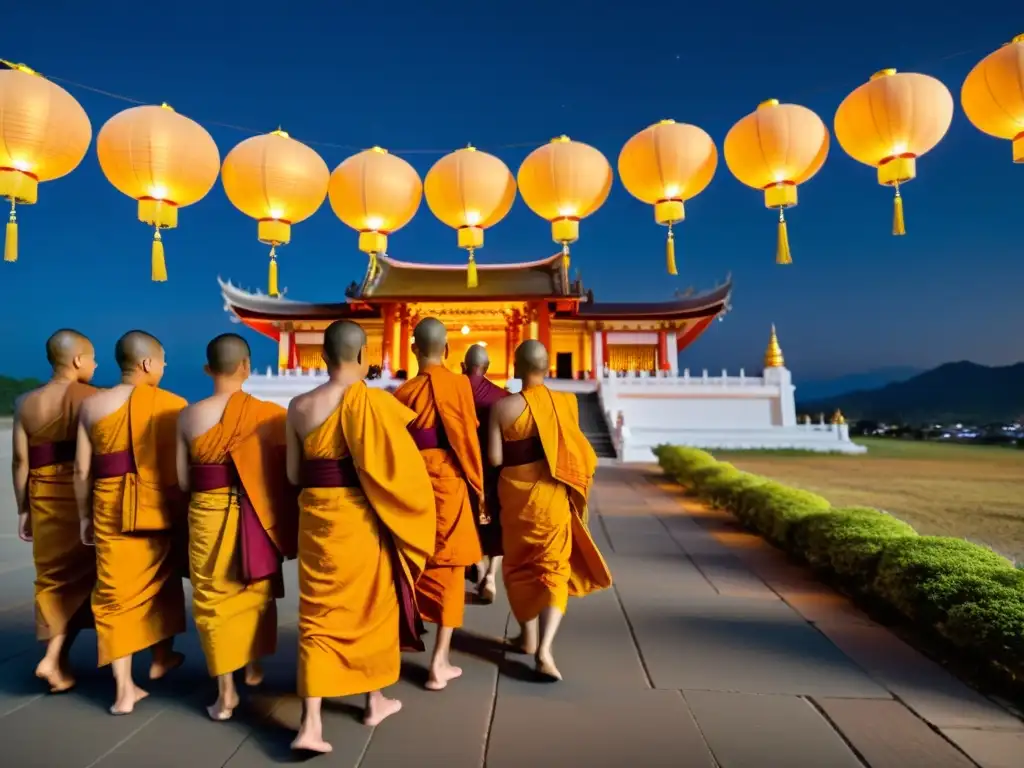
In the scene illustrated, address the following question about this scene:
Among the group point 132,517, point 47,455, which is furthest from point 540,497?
point 47,455

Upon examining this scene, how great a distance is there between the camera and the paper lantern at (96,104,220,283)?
459 cm

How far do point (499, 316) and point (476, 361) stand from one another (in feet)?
76.8

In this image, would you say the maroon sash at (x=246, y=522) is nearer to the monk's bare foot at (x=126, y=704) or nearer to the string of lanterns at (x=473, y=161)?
the monk's bare foot at (x=126, y=704)

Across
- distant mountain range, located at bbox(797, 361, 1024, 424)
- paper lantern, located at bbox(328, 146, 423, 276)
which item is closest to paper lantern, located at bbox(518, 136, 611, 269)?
paper lantern, located at bbox(328, 146, 423, 276)

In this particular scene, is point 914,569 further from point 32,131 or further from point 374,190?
point 32,131

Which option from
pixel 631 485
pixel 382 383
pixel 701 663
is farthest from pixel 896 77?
pixel 382 383

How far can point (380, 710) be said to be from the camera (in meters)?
2.91

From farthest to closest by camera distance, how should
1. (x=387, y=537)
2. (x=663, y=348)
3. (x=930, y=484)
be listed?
1. (x=663, y=348)
2. (x=930, y=484)
3. (x=387, y=537)

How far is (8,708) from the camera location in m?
3.02

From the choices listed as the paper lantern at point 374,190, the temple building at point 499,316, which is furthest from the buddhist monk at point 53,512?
the temple building at point 499,316

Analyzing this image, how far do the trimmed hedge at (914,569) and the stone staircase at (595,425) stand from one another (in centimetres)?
1038

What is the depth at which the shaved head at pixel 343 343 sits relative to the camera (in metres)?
→ 2.88

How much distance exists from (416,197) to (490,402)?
8.05ft

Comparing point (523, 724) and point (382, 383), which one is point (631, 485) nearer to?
point (523, 724)
